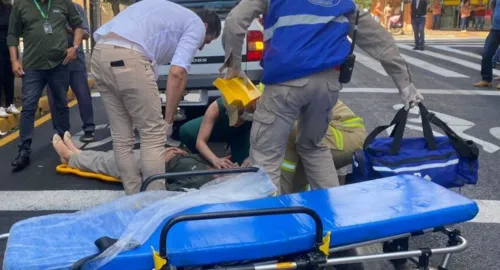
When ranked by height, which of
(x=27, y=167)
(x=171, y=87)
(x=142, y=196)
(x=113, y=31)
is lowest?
(x=27, y=167)

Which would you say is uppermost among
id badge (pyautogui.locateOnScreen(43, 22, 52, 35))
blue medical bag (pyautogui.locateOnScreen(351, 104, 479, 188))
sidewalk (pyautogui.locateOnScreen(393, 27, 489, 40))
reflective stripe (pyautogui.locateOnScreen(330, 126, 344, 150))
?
id badge (pyautogui.locateOnScreen(43, 22, 52, 35))

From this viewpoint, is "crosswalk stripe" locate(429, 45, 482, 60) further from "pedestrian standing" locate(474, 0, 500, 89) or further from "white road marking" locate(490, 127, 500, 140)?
"white road marking" locate(490, 127, 500, 140)

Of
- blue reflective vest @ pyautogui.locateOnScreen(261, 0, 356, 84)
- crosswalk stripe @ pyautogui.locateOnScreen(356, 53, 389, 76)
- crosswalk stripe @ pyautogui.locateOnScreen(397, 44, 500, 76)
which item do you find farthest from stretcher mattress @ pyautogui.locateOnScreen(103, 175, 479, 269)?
crosswalk stripe @ pyautogui.locateOnScreen(397, 44, 500, 76)

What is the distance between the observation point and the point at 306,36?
12.0 feet

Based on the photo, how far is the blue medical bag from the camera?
3.60m

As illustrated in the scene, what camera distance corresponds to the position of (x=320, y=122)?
388 centimetres

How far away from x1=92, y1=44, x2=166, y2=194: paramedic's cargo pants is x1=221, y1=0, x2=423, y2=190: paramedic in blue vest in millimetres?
652

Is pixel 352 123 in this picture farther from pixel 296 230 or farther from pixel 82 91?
pixel 82 91

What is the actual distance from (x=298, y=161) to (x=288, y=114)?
0.70m

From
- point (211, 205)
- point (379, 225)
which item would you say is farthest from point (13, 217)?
point (379, 225)

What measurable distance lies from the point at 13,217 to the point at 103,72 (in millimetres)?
1393

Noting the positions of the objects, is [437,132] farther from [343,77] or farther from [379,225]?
[379,225]

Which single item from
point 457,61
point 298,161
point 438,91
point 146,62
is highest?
point 146,62

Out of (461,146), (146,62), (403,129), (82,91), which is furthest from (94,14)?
(461,146)
